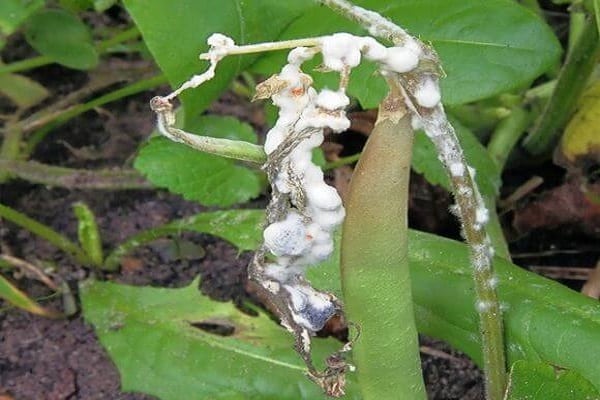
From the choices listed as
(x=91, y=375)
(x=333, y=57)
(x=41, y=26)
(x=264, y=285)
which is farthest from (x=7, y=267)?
(x=333, y=57)

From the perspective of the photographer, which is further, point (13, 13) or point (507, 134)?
point (507, 134)

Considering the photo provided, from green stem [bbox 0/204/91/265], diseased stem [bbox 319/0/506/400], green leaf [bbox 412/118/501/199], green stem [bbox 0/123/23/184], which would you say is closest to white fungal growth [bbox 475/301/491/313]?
diseased stem [bbox 319/0/506/400]

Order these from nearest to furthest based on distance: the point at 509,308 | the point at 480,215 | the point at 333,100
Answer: the point at 333,100 < the point at 480,215 < the point at 509,308

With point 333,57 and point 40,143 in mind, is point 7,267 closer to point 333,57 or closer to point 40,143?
point 40,143

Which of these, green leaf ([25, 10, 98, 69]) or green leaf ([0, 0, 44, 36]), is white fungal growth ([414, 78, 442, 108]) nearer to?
green leaf ([0, 0, 44, 36])

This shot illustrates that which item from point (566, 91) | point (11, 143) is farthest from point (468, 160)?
point (11, 143)

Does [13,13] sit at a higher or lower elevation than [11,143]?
higher

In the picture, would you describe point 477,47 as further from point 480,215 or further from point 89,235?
point 89,235
